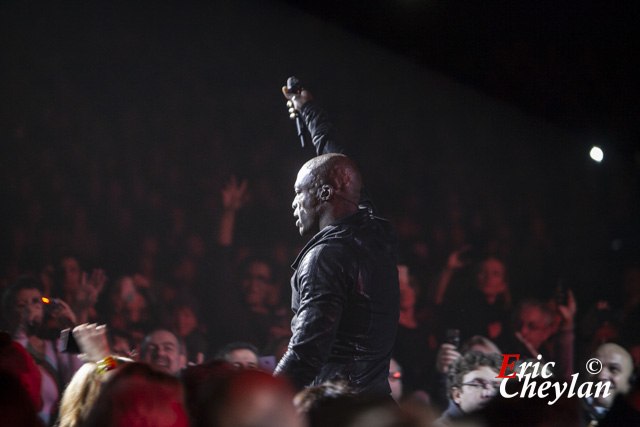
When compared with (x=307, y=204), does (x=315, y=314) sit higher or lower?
lower

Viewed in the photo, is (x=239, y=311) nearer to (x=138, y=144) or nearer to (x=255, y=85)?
(x=138, y=144)

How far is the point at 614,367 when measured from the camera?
197 inches

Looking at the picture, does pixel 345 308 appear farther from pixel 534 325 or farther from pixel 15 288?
pixel 534 325

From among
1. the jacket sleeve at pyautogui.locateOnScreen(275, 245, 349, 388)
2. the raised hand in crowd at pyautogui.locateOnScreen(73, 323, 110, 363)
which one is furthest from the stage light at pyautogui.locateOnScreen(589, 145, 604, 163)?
the raised hand in crowd at pyautogui.locateOnScreen(73, 323, 110, 363)

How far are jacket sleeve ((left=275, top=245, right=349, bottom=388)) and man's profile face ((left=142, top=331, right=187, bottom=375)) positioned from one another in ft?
8.01

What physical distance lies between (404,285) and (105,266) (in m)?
2.41

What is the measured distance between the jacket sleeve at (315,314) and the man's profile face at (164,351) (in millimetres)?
2441

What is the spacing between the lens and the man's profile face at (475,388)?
3552 millimetres

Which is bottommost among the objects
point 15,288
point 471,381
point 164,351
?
point 164,351

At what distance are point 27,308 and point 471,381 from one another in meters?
3.02

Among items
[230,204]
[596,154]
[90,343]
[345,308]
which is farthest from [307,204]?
[596,154]

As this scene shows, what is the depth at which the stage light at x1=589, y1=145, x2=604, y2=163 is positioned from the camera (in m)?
6.15

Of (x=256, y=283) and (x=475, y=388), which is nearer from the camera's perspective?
(x=475, y=388)

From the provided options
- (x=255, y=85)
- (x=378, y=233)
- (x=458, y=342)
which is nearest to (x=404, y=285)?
(x=458, y=342)
